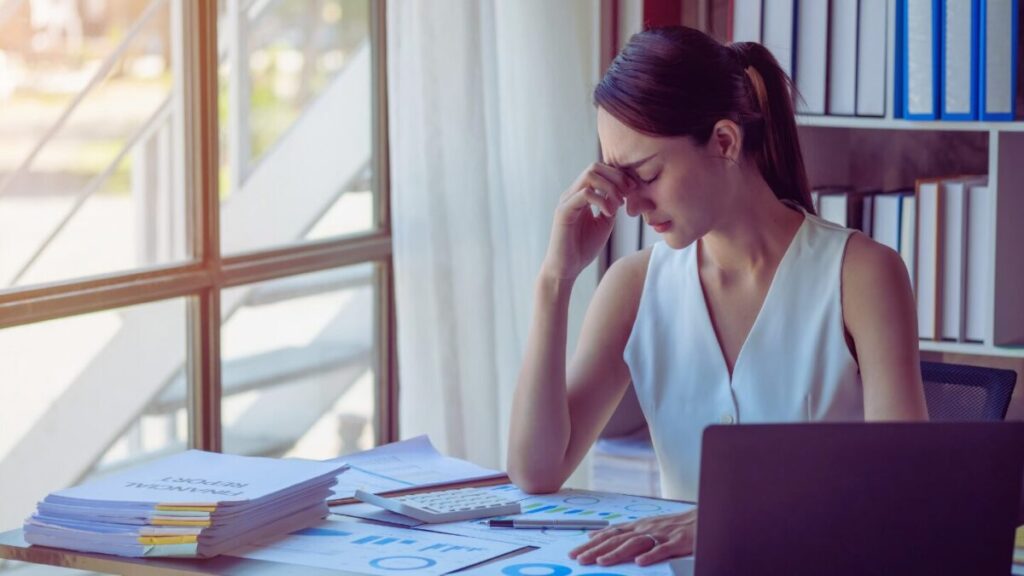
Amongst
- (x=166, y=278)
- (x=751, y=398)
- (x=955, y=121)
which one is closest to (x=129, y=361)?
(x=166, y=278)

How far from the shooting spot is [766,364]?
1.96 m

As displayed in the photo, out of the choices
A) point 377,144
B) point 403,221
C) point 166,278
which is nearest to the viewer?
point 166,278

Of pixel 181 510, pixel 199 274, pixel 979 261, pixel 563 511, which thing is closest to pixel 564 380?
pixel 563 511

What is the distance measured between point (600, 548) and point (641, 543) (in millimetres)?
49

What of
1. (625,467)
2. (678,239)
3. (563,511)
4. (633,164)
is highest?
(633,164)

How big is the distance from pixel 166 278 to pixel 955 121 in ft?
5.01

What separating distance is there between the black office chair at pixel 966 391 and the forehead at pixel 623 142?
0.60 metres

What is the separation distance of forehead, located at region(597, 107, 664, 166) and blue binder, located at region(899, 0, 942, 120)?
107 cm

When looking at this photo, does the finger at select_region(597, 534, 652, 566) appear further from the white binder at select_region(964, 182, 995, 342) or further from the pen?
the white binder at select_region(964, 182, 995, 342)

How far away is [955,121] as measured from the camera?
2.63 meters

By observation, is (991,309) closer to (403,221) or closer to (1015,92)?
(1015,92)

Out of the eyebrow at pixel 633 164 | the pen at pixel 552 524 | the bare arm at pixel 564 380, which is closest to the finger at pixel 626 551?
the pen at pixel 552 524

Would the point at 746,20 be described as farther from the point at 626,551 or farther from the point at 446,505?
the point at 626,551

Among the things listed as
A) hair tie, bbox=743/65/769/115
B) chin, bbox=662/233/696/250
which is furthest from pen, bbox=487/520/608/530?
hair tie, bbox=743/65/769/115
